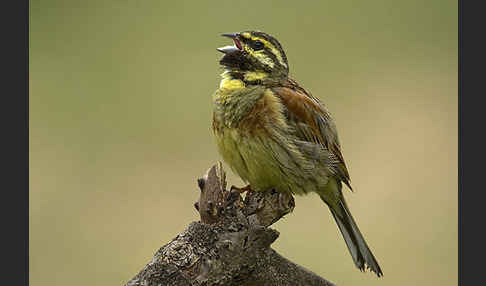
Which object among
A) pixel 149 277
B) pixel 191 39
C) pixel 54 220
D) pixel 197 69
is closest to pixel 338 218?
pixel 149 277

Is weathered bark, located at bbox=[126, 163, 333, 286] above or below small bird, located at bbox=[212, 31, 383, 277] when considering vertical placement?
below

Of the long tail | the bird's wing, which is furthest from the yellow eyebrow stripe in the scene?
the long tail

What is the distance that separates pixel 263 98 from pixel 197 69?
4.86 metres

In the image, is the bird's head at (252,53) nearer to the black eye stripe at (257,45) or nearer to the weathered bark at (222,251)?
the black eye stripe at (257,45)

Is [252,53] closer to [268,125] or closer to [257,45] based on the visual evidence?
[257,45]

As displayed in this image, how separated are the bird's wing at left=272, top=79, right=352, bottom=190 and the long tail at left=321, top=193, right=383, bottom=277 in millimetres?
178

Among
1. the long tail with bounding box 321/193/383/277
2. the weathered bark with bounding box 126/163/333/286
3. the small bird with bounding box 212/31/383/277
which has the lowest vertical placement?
the long tail with bounding box 321/193/383/277

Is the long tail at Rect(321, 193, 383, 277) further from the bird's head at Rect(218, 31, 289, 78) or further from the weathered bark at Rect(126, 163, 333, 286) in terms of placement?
the bird's head at Rect(218, 31, 289, 78)

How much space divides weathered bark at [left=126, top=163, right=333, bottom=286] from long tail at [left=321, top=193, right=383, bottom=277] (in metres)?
0.73

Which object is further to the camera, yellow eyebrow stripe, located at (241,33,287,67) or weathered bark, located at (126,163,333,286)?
yellow eyebrow stripe, located at (241,33,287,67)

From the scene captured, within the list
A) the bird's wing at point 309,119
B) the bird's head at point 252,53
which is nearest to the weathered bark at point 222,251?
the bird's wing at point 309,119

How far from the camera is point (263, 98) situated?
154 inches

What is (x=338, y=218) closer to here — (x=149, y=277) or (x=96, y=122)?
(x=149, y=277)

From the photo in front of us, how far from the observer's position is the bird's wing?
13.0ft
